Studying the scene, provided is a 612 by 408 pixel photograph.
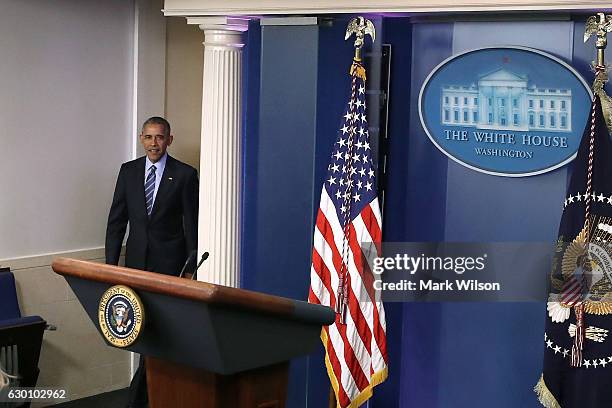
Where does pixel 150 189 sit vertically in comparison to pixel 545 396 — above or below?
above

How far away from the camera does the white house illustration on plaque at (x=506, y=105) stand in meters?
4.75

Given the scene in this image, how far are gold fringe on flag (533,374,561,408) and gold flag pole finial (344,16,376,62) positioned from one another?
180 cm

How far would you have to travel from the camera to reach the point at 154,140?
6.06 metres

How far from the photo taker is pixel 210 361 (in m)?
2.14

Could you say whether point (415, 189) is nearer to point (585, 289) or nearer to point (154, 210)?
point (585, 289)

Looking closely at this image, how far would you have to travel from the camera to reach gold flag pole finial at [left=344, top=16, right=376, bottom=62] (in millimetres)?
4879

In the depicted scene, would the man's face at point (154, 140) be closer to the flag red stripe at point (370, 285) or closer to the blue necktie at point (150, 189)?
the blue necktie at point (150, 189)

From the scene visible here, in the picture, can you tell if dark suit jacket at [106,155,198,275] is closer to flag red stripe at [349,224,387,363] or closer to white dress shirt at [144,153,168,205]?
white dress shirt at [144,153,168,205]

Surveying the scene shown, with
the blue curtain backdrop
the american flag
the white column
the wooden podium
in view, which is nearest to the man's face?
the white column

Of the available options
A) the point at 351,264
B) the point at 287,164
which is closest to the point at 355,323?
the point at 351,264

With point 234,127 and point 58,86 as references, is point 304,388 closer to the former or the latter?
point 234,127

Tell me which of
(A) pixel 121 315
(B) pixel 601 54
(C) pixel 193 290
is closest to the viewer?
(C) pixel 193 290

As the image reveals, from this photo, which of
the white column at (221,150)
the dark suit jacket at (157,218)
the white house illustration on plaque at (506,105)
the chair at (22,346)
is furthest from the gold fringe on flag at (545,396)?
the chair at (22,346)

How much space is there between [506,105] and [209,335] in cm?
310
